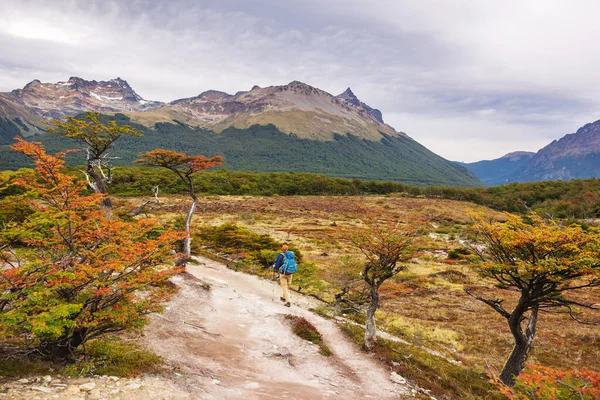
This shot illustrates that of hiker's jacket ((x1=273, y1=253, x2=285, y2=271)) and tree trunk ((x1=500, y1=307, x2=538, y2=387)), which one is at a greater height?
hiker's jacket ((x1=273, y1=253, x2=285, y2=271))

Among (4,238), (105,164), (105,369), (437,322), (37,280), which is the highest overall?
(105,164)

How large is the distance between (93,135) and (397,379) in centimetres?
1836

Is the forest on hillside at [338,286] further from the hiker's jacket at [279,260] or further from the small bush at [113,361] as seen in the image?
the hiker's jacket at [279,260]

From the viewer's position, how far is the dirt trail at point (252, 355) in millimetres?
8266

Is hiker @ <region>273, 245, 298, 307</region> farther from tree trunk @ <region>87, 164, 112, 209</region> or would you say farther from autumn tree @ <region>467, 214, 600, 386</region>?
tree trunk @ <region>87, 164, 112, 209</region>

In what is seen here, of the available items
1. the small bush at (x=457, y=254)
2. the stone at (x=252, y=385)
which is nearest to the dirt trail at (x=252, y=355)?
the stone at (x=252, y=385)

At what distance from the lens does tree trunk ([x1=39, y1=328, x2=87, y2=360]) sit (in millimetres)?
6973

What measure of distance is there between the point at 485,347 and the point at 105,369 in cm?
1722

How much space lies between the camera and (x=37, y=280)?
20.3 ft

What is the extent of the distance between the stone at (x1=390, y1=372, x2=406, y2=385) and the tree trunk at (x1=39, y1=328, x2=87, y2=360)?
883 centimetres

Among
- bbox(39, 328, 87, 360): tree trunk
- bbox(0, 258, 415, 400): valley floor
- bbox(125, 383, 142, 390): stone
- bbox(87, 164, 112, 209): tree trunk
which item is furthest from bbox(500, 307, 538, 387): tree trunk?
bbox(87, 164, 112, 209): tree trunk

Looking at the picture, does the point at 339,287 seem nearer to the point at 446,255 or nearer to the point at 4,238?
the point at 4,238

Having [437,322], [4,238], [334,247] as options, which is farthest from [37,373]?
[334,247]

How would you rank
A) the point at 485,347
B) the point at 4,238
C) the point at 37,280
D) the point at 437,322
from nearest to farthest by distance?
the point at 37,280, the point at 4,238, the point at 485,347, the point at 437,322
